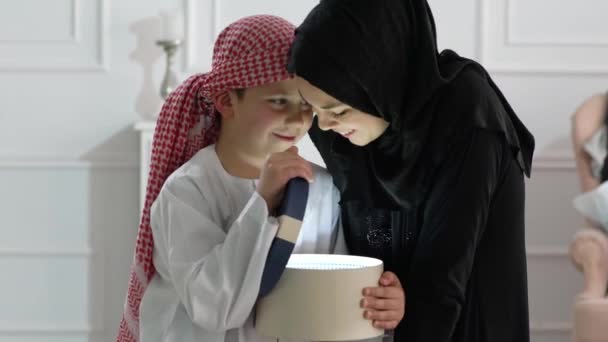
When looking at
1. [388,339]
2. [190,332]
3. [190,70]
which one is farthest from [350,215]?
[190,70]

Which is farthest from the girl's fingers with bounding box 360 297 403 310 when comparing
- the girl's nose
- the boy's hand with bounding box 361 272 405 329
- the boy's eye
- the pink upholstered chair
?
the pink upholstered chair

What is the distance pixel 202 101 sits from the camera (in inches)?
72.9

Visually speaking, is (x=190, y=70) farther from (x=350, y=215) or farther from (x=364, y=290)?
(x=364, y=290)

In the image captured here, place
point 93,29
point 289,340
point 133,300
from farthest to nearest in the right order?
Result: point 93,29 < point 133,300 < point 289,340

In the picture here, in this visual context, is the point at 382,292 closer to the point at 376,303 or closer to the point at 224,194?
the point at 376,303

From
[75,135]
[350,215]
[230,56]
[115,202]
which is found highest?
[230,56]

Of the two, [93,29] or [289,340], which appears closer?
[289,340]

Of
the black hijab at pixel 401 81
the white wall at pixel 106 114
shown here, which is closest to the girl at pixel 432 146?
the black hijab at pixel 401 81

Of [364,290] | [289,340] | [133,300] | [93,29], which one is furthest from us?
[93,29]

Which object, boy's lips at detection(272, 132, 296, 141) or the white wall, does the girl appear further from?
the white wall

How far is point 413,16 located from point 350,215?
1.37ft

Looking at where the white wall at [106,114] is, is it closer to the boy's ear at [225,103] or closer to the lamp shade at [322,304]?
the boy's ear at [225,103]

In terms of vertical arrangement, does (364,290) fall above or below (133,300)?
above

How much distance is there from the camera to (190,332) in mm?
1742
